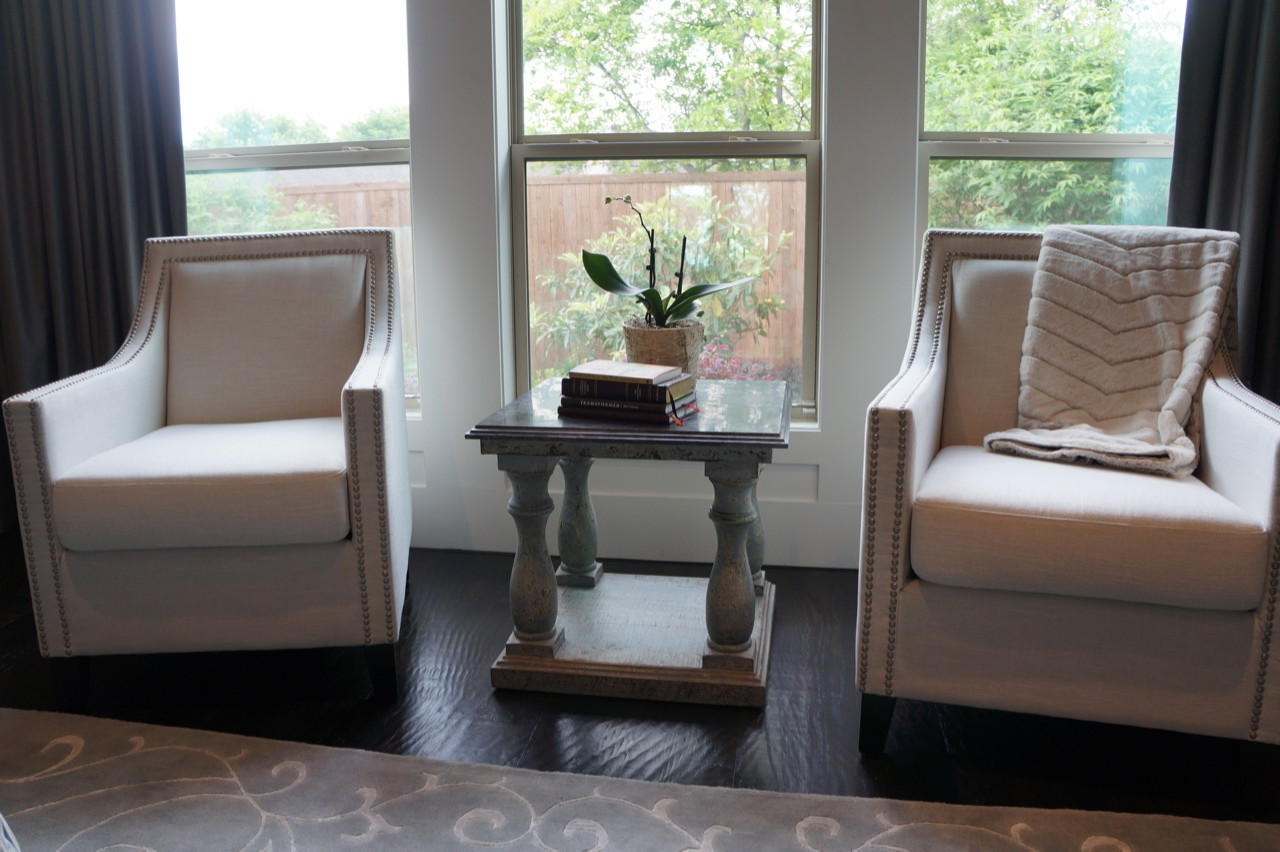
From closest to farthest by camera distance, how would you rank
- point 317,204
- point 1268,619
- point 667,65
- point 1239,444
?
point 1268,619 → point 1239,444 → point 667,65 → point 317,204

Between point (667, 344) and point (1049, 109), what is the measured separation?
122cm

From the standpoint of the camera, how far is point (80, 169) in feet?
9.11

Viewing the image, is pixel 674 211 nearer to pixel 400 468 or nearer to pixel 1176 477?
pixel 400 468

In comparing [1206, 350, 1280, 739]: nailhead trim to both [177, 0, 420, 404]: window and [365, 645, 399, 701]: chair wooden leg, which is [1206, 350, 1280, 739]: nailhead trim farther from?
[177, 0, 420, 404]: window

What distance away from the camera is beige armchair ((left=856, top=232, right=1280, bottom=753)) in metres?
1.56

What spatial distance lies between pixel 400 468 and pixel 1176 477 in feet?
4.98

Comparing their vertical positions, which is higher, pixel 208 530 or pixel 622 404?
pixel 622 404

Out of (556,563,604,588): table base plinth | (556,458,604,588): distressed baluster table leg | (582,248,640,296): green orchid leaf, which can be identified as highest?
(582,248,640,296): green orchid leaf

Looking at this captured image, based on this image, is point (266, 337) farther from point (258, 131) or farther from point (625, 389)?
point (625, 389)

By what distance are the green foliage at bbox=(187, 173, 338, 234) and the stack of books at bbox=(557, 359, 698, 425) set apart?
1333 mm

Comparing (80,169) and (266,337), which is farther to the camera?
(80,169)

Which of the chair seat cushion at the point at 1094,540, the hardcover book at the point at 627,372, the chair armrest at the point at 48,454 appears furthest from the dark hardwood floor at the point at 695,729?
the hardcover book at the point at 627,372

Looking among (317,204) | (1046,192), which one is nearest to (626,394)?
(1046,192)

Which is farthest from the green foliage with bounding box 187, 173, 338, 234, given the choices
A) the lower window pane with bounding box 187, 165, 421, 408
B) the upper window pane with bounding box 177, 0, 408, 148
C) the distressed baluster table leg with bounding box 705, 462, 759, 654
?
the distressed baluster table leg with bounding box 705, 462, 759, 654
